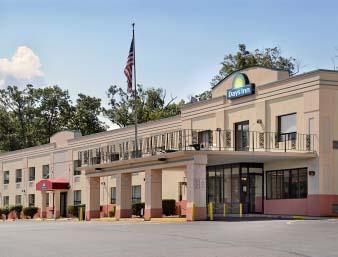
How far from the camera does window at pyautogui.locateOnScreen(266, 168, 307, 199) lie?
39.8m

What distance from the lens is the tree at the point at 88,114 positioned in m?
94.9

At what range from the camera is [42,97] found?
97875 mm

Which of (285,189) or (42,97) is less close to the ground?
(42,97)

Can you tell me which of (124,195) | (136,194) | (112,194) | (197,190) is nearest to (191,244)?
(197,190)

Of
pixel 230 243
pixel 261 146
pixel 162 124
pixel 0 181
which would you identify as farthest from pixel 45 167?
pixel 230 243

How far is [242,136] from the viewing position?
44.8 m

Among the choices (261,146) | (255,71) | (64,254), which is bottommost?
(64,254)

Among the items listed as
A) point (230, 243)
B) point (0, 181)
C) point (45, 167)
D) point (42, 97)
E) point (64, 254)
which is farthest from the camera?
point (42, 97)

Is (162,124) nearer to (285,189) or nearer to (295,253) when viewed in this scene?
(285,189)

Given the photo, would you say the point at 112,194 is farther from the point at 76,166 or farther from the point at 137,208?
the point at 76,166

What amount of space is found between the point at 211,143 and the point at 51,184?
74.9ft

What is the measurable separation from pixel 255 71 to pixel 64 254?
90.9ft

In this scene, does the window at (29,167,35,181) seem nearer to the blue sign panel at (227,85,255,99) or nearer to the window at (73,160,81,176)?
the window at (73,160,81,176)

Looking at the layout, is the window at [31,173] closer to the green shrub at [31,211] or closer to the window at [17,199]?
the window at [17,199]
